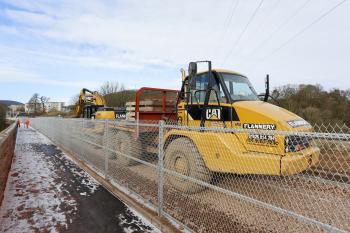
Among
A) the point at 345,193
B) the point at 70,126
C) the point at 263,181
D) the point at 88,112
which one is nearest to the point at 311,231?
the point at 263,181

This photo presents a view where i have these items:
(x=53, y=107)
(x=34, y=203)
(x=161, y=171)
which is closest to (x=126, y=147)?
(x=34, y=203)

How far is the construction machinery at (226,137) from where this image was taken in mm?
5195

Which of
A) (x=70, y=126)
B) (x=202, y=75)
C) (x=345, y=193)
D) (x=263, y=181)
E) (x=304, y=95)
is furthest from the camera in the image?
(x=304, y=95)

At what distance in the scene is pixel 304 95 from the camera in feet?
81.3

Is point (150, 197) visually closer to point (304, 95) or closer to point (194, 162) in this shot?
point (194, 162)

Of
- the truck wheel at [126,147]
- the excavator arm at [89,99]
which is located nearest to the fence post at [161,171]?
the truck wheel at [126,147]

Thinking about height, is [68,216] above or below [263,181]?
below

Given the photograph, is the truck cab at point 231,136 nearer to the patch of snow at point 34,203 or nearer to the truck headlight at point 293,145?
the truck headlight at point 293,145

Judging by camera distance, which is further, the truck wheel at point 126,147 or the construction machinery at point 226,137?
the truck wheel at point 126,147

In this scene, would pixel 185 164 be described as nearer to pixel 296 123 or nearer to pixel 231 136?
pixel 231 136

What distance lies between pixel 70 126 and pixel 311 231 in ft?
36.0

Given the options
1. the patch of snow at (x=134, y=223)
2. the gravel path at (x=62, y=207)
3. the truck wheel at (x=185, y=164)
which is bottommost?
the patch of snow at (x=134, y=223)

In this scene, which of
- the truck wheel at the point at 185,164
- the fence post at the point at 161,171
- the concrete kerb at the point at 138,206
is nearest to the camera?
the concrete kerb at the point at 138,206

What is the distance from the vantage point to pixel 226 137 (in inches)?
220
